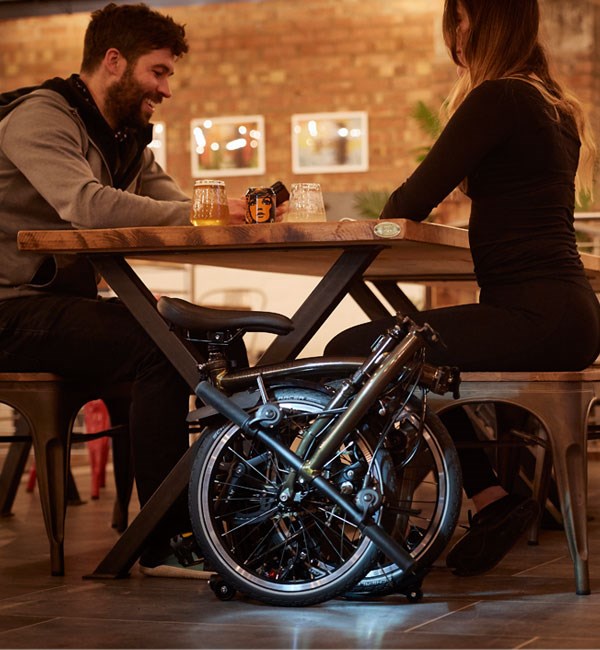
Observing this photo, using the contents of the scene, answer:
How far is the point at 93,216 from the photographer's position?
2.53 meters

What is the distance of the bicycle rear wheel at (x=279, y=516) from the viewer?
213 cm

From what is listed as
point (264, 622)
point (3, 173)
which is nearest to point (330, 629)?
point (264, 622)

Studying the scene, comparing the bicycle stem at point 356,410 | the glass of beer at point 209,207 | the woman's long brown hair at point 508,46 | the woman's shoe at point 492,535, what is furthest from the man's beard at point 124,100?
the woman's shoe at point 492,535

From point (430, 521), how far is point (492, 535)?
0.24 metres

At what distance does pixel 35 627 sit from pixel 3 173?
120cm

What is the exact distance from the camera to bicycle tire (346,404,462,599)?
214 centimetres

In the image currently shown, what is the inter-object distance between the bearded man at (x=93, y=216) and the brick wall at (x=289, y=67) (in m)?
7.15

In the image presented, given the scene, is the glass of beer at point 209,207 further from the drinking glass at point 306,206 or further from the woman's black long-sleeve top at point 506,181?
the woman's black long-sleeve top at point 506,181

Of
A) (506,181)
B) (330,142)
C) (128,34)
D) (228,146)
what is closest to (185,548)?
(506,181)

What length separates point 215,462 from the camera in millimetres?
2230

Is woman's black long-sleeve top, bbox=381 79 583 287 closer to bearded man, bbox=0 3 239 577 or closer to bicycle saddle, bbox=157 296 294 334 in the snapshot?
bicycle saddle, bbox=157 296 294 334

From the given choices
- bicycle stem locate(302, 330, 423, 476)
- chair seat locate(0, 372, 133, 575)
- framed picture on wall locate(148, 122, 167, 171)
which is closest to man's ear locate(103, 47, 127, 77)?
chair seat locate(0, 372, 133, 575)

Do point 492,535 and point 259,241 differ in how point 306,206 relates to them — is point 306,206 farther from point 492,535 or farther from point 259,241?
point 492,535

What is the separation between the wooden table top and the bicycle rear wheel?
0.31m
